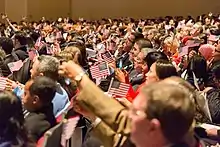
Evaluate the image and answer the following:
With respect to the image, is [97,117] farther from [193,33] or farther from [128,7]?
A: [128,7]

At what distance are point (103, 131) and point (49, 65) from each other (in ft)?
7.85

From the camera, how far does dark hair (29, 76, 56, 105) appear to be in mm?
4574

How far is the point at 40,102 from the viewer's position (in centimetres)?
456

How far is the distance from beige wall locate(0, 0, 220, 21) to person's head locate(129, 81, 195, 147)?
22099 mm

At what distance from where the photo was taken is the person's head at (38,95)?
4547 mm

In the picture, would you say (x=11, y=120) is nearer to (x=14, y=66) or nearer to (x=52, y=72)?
(x=52, y=72)

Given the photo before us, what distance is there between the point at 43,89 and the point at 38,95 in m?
0.06

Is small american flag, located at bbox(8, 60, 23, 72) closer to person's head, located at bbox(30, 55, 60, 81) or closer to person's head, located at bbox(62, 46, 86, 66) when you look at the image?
person's head, located at bbox(62, 46, 86, 66)

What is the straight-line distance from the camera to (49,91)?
4.61 meters

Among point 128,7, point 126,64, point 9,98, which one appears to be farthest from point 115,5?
point 9,98

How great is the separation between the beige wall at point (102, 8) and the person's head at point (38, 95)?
801 inches

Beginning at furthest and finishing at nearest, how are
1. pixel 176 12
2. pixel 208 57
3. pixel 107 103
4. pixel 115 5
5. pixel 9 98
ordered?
1. pixel 115 5
2. pixel 176 12
3. pixel 208 57
4. pixel 9 98
5. pixel 107 103

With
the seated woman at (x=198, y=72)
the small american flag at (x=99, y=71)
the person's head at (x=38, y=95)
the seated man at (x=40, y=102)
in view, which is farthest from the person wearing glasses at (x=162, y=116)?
the small american flag at (x=99, y=71)

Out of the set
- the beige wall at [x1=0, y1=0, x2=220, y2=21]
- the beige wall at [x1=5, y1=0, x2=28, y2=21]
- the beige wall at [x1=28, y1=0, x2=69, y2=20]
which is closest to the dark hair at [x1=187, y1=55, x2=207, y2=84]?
the beige wall at [x1=0, y1=0, x2=220, y2=21]
